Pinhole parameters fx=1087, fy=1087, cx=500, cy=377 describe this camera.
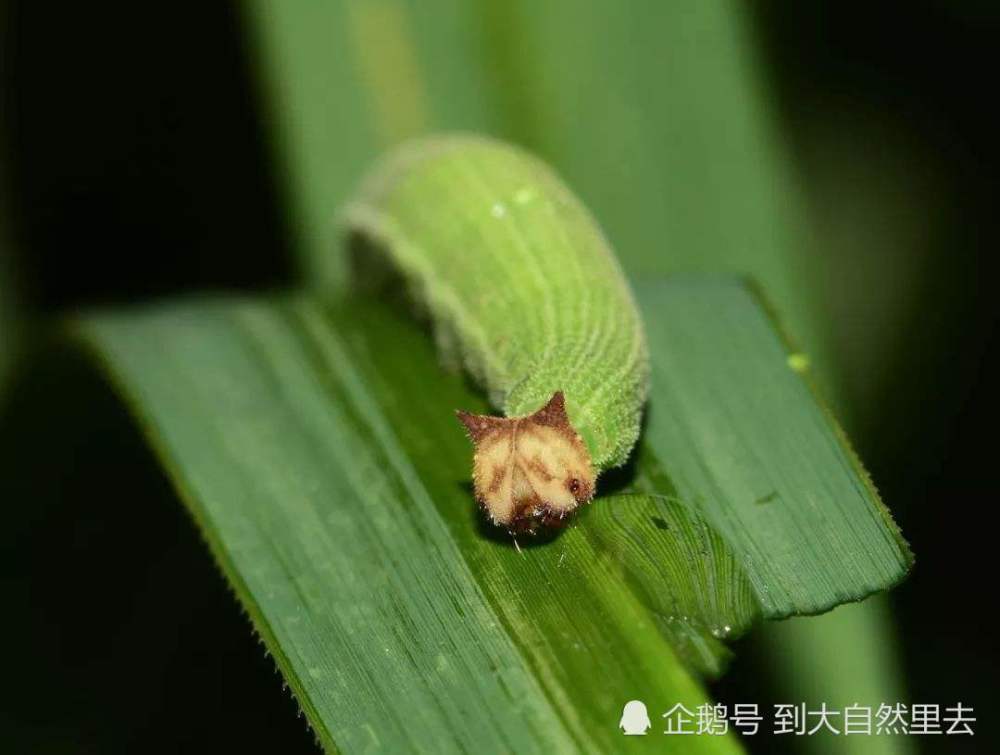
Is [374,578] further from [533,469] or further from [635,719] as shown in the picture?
[635,719]

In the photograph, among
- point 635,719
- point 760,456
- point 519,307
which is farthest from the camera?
point 519,307

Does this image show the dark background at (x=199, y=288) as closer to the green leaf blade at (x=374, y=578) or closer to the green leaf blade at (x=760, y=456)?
the green leaf blade at (x=374, y=578)

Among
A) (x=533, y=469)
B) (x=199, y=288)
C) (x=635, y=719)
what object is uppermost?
(x=533, y=469)

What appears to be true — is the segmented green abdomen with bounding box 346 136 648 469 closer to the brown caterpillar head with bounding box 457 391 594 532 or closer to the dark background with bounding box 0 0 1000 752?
the brown caterpillar head with bounding box 457 391 594 532

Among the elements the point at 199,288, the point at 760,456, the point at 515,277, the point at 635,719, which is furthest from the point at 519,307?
the point at 199,288

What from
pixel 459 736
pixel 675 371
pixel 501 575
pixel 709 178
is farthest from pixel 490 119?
pixel 459 736

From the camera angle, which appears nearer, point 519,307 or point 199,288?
point 519,307

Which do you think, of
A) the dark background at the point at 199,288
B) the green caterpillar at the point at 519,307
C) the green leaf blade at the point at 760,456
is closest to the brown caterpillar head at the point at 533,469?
the green caterpillar at the point at 519,307

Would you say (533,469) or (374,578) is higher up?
(533,469)
